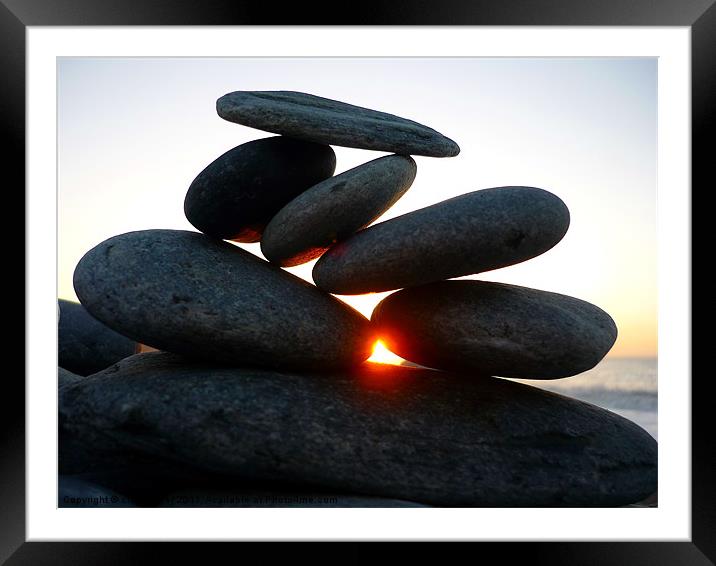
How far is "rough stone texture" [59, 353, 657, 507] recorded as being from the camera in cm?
448

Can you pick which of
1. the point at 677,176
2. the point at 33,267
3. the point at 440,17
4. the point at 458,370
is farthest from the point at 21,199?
the point at 677,176

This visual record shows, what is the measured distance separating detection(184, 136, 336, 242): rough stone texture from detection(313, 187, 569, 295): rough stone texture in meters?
0.80

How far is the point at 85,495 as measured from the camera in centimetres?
432

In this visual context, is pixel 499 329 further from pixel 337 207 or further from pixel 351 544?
pixel 351 544

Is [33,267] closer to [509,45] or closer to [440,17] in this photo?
[440,17]

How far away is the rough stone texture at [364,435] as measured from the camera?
4.48 m

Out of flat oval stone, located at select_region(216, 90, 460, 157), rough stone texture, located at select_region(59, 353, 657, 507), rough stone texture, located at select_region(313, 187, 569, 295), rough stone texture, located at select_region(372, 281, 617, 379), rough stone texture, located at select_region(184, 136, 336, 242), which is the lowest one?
rough stone texture, located at select_region(59, 353, 657, 507)

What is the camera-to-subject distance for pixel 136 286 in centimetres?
477

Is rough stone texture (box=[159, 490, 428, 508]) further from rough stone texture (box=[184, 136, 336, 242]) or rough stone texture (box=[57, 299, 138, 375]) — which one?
rough stone texture (box=[57, 299, 138, 375])

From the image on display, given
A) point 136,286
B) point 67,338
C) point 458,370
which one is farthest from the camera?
point 67,338

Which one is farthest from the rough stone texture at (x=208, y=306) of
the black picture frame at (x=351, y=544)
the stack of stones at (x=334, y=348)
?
the black picture frame at (x=351, y=544)

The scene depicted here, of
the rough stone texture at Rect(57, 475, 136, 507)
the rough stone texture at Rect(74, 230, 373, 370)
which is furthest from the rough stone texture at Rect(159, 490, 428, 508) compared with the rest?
the rough stone texture at Rect(74, 230, 373, 370)

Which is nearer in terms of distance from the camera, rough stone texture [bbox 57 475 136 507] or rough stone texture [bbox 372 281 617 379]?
rough stone texture [bbox 57 475 136 507]

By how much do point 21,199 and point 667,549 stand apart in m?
4.04
